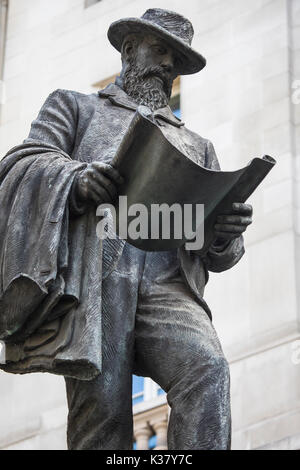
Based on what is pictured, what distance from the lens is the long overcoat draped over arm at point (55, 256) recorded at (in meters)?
9.07

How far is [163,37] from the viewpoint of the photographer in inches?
394

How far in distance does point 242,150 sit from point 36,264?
11463 millimetres

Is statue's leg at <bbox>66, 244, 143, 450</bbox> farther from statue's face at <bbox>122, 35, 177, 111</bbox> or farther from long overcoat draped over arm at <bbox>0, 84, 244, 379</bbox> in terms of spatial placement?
statue's face at <bbox>122, 35, 177, 111</bbox>

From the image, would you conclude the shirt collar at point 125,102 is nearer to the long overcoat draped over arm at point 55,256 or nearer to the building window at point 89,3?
the long overcoat draped over arm at point 55,256

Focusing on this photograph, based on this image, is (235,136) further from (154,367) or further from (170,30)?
(154,367)

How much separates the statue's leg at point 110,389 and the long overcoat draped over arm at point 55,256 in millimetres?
162

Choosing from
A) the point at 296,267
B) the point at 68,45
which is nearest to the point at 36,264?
the point at 296,267

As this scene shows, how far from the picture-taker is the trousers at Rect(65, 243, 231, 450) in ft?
29.6

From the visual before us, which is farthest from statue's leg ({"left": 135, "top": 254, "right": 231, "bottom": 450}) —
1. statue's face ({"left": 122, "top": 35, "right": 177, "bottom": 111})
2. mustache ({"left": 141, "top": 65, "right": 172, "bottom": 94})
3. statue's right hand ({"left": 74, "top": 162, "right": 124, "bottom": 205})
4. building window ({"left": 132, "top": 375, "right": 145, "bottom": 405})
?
building window ({"left": 132, "top": 375, "right": 145, "bottom": 405})

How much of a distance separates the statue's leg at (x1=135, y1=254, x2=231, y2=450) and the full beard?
36.5 inches

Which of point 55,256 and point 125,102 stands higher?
point 125,102

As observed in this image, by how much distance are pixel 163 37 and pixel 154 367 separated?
181 centimetres

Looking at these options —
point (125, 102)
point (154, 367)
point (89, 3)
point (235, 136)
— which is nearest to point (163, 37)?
point (125, 102)

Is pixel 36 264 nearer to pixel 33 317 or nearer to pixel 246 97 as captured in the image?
pixel 33 317
